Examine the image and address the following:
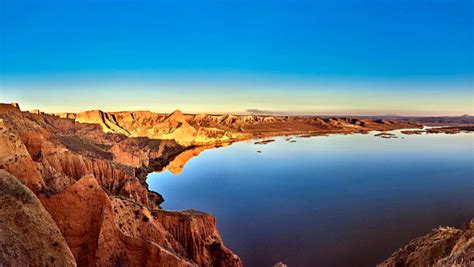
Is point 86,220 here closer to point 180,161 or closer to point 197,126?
point 180,161

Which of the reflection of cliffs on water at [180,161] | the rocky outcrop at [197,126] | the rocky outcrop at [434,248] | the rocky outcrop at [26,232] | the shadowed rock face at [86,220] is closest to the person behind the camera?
the rocky outcrop at [26,232]

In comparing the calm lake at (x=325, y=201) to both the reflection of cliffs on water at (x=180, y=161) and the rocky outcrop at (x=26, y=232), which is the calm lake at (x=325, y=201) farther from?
the rocky outcrop at (x=26, y=232)

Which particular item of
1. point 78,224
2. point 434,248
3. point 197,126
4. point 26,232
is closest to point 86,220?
point 78,224

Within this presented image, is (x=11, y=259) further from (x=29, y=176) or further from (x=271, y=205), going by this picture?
(x=271, y=205)

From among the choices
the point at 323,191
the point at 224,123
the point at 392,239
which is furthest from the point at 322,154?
the point at 224,123

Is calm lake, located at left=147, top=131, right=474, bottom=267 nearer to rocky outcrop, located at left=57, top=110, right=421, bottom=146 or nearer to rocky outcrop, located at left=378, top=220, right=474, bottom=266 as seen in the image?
rocky outcrop, located at left=378, top=220, right=474, bottom=266

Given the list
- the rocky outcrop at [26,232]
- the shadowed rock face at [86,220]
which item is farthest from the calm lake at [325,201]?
the rocky outcrop at [26,232]
